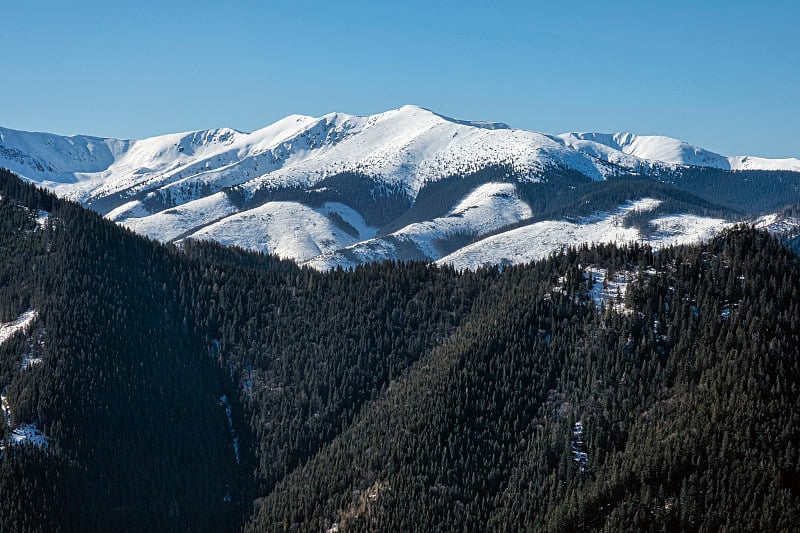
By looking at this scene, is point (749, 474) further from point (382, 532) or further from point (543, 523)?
point (382, 532)

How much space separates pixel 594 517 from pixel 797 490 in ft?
138

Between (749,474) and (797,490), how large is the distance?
1006cm

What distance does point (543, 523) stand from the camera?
195500mm

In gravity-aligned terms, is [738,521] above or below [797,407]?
below

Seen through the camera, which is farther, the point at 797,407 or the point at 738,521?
the point at 797,407

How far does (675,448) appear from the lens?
190m

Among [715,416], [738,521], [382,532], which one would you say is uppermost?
[715,416]

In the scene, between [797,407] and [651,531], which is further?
[797,407]

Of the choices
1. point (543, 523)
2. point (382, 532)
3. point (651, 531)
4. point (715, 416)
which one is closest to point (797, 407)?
point (715, 416)

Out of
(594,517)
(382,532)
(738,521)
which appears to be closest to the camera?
(738,521)

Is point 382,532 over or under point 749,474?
under

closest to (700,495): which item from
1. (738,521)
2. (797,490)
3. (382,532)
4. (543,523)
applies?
(738,521)

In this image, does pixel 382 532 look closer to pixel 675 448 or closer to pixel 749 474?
pixel 675 448

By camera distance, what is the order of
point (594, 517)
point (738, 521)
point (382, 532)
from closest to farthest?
point (738, 521) < point (594, 517) < point (382, 532)
